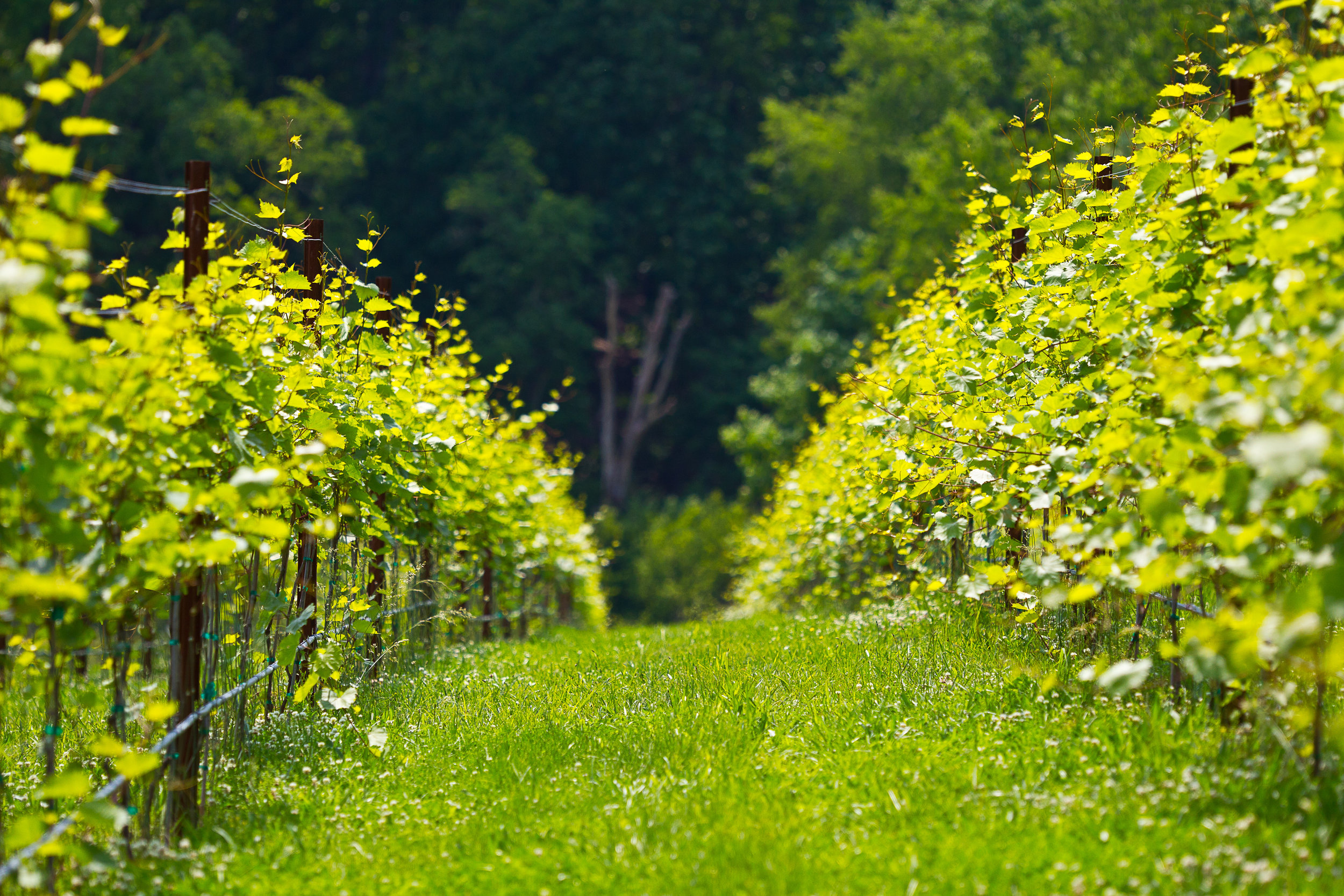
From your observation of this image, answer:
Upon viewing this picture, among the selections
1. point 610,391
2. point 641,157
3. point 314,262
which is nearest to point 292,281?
point 314,262

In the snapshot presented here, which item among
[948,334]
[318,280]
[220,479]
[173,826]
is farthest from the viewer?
[948,334]

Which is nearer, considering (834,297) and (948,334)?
(948,334)

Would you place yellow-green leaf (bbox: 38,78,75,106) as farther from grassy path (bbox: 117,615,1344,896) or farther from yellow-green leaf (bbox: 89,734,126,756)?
grassy path (bbox: 117,615,1344,896)

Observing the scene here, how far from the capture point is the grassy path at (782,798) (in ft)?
11.3

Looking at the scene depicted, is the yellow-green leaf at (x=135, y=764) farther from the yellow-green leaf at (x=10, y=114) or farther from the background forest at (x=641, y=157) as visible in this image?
the background forest at (x=641, y=157)

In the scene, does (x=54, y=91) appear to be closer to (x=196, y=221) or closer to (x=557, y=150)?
(x=196, y=221)

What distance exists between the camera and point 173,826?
409cm

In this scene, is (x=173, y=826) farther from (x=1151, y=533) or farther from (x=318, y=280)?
(x=1151, y=533)

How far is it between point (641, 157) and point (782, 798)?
31687 mm

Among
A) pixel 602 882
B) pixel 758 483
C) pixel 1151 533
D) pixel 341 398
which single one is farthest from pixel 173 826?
pixel 758 483

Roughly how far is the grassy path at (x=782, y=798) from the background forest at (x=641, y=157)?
788 inches

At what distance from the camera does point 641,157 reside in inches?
1344

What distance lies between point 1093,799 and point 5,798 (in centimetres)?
430

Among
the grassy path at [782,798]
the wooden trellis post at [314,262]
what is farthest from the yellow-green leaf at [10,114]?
the wooden trellis post at [314,262]
